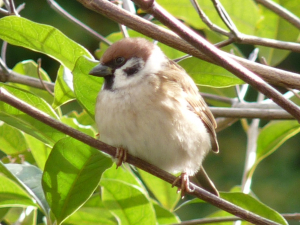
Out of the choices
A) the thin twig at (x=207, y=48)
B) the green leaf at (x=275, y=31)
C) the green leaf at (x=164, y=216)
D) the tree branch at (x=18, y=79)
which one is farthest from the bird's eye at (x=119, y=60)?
the thin twig at (x=207, y=48)

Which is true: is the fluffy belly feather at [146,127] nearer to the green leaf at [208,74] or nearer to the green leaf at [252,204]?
the green leaf at [208,74]

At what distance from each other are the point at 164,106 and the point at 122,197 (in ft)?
1.31

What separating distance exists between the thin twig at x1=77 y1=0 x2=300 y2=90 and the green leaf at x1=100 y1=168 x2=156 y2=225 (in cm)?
60

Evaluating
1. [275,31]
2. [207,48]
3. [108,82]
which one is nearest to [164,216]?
[108,82]

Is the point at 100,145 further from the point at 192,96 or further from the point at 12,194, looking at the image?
the point at 192,96

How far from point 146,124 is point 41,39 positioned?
54 cm

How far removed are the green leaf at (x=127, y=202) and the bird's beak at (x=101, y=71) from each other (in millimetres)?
424

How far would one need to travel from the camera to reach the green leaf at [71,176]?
1.64 meters

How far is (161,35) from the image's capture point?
143 centimetres

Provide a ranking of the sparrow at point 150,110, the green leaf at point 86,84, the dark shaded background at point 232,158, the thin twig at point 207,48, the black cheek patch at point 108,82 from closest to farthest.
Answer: the thin twig at point 207,48
the green leaf at point 86,84
the sparrow at point 150,110
the black cheek patch at point 108,82
the dark shaded background at point 232,158

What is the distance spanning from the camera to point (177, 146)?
6.65 ft

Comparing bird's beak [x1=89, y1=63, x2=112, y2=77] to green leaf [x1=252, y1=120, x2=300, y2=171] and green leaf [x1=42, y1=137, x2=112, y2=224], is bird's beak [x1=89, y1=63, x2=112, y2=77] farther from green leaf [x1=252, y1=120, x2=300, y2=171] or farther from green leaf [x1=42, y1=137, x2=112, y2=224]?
green leaf [x1=252, y1=120, x2=300, y2=171]

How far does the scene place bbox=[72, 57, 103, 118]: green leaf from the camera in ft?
6.08

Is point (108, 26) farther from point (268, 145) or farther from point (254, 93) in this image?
point (268, 145)
